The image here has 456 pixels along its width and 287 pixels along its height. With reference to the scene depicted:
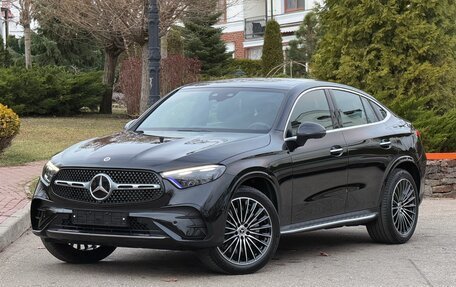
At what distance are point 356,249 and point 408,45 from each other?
7.64 meters

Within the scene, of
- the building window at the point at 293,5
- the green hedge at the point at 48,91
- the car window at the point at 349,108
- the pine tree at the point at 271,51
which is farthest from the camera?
the building window at the point at 293,5

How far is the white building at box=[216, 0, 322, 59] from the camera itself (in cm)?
4675

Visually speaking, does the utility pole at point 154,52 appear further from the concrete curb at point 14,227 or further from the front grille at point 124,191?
the front grille at point 124,191

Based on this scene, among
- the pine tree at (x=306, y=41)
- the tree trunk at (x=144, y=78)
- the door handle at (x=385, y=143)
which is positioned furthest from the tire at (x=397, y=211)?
the pine tree at (x=306, y=41)

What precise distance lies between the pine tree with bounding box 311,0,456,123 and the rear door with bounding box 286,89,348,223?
23.6 feet

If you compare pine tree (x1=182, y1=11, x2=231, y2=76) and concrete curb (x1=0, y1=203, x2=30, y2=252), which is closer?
concrete curb (x1=0, y1=203, x2=30, y2=252)

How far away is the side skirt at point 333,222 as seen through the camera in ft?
24.4

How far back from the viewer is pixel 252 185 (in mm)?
7207

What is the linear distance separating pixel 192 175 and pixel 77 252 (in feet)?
5.26

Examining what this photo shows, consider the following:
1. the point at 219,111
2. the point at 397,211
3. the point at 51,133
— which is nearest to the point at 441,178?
the point at 397,211

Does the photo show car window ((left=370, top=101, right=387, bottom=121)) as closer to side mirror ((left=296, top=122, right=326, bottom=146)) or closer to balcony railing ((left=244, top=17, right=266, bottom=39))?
side mirror ((left=296, top=122, right=326, bottom=146))

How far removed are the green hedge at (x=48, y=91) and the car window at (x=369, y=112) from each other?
18495mm

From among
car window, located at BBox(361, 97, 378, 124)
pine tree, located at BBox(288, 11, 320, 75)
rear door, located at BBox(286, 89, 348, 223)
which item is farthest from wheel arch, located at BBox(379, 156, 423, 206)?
pine tree, located at BBox(288, 11, 320, 75)

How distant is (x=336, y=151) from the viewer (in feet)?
25.9
